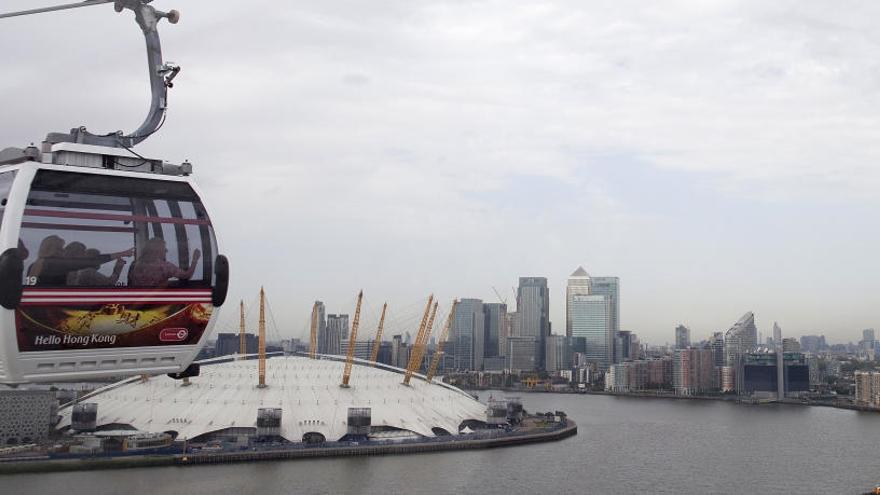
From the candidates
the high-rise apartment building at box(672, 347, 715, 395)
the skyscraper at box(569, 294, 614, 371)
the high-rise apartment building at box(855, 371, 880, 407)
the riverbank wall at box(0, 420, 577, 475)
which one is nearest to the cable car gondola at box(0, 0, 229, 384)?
the riverbank wall at box(0, 420, 577, 475)

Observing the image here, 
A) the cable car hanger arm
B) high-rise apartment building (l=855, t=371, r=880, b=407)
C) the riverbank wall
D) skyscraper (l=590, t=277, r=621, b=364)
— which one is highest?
skyscraper (l=590, t=277, r=621, b=364)

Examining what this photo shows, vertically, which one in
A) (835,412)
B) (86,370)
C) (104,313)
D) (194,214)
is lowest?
(835,412)

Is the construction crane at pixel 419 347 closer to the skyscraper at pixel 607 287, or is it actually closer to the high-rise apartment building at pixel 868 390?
the high-rise apartment building at pixel 868 390

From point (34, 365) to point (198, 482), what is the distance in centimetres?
1924

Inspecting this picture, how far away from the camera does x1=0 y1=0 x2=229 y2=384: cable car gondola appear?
283cm

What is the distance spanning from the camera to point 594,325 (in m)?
108

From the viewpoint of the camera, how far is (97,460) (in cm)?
2278

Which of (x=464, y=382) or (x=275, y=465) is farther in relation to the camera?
(x=464, y=382)

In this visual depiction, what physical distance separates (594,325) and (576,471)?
8574 centimetres

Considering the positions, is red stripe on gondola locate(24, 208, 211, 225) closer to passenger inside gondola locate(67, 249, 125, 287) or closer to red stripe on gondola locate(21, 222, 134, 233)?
red stripe on gondola locate(21, 222, 134, 233)

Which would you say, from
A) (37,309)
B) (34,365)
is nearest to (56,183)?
(37,309)

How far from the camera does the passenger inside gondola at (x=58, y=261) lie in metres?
2.87

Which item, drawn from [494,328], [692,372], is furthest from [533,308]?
[692,372]

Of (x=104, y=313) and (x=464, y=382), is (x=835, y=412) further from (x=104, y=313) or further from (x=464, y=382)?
(x=104, y=313)
